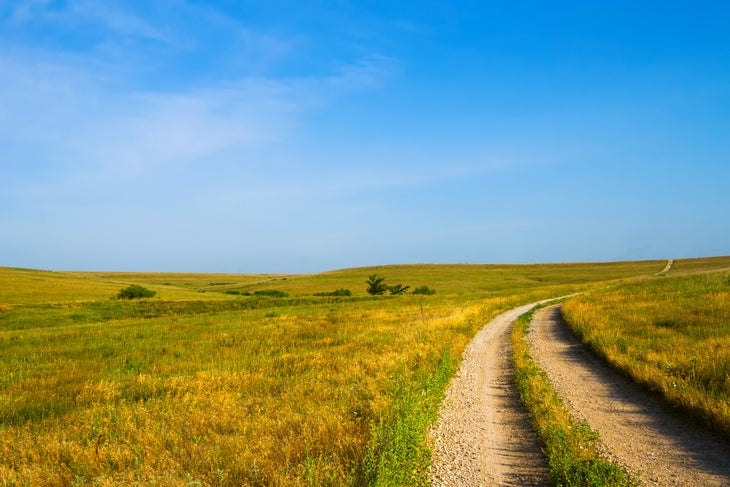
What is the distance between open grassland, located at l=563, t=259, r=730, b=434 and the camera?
851 centimetres

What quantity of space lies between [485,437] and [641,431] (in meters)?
2.92

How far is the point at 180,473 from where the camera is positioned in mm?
6324

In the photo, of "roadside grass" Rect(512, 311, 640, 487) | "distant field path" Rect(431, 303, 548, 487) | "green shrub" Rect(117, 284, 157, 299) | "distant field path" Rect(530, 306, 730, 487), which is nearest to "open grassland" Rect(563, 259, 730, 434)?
"distant field path" Rect(530, 306, 730, 487)

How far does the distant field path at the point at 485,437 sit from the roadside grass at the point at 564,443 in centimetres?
23

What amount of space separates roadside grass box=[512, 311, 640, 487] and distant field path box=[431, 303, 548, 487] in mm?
226

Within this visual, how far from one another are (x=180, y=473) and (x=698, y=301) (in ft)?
81.7

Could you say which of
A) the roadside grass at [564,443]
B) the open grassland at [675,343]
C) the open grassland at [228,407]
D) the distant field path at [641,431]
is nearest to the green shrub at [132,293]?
the open grassland at [228,407]

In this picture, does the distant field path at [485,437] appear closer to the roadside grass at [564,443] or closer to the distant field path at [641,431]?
the roadside grass at [564,443]

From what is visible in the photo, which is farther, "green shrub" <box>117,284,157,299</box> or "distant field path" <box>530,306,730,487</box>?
"green shrub" <box>117,284,157,299</box>

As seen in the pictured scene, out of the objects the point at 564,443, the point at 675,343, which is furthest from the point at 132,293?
A: the point at 564,443

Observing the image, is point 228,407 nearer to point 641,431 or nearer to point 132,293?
point 641,431

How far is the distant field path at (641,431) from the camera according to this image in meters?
6.09

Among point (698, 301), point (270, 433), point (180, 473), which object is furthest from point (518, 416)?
point (698, 301)

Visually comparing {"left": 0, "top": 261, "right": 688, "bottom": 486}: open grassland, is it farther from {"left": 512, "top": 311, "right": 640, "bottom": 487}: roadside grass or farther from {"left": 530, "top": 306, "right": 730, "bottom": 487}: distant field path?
{"left": 530, "top": 306, "right": 730, "bottom": 487}: distant field path
